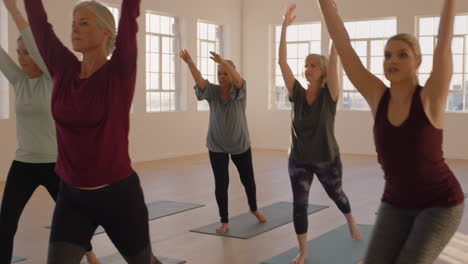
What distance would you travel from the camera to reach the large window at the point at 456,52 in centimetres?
980

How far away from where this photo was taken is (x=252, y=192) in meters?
4.81

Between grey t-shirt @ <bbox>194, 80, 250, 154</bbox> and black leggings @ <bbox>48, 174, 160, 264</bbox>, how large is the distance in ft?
8.56

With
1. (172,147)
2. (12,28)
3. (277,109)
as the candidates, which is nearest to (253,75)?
(277,109)

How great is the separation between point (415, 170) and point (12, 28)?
6577 mm

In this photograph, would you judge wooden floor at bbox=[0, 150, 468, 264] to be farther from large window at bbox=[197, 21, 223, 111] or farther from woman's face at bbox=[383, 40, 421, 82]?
large window at bbox=[197, 21, 223, 111]

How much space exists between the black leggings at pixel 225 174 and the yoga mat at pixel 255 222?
0.49 feet

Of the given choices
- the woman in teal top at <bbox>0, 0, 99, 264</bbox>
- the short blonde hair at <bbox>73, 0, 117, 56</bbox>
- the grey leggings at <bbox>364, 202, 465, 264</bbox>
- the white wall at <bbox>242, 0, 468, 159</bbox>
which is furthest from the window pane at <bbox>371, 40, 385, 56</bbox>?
the short blonde hair at <bbox>73, 0, 117, 56</bbox>

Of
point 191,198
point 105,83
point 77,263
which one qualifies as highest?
point 105,83

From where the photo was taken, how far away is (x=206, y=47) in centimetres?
1104

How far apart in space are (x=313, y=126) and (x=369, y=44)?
24.1 ft

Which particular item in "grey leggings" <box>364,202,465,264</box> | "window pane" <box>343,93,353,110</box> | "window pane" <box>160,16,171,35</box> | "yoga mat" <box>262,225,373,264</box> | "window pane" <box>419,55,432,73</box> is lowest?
"yoga mat" <box>262,225,373,264</box>

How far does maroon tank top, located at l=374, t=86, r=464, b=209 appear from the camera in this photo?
1862 millimetres

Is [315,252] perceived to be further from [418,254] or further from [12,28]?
[12,28]

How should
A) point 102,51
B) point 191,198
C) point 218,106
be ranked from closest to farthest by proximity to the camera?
point 102,51 → point 218,106 → point 191,198
